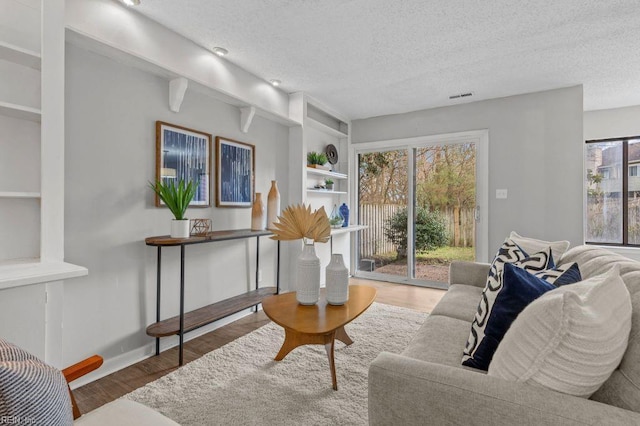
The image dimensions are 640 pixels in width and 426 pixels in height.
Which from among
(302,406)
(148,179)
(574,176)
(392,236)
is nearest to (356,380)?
(302,406)

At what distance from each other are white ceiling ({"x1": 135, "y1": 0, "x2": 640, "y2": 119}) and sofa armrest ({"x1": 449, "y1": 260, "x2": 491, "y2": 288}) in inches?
70.6

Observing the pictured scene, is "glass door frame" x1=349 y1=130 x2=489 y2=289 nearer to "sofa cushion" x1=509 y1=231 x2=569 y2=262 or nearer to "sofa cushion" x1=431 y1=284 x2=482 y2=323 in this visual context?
"sofa cushion" x1=509 y1=231 x2=569 y2=262

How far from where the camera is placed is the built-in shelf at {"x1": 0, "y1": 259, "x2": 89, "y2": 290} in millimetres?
1282

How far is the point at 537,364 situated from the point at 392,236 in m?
3.86

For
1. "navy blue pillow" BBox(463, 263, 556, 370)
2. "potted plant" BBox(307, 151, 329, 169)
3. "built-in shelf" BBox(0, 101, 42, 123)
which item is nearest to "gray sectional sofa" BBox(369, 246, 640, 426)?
"navy blue pillow" BBox(463, 263, 556, 370)

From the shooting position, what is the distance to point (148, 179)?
2354 mm

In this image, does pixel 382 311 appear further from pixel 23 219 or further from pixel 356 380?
pixel 23 219

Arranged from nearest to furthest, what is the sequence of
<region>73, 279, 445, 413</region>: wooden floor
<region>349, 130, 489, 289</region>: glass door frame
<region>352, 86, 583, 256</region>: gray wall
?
<region>73, 279, 445, 413</region>: wooden floor < <region>352, 86, 583, 256</region>: gray wall < <region>349, 130, 489, 289</region>: glass door frame

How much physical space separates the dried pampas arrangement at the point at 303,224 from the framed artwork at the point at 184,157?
1023 mm

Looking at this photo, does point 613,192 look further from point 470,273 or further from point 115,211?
point 115,211

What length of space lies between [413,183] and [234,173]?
2.60m

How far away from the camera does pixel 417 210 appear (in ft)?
14.7

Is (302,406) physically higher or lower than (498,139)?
lower

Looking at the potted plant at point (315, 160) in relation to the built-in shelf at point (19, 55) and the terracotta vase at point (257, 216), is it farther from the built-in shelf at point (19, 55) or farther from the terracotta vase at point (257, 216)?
the built-in shelf at point (19, 55)
